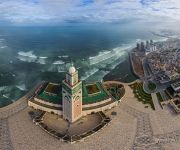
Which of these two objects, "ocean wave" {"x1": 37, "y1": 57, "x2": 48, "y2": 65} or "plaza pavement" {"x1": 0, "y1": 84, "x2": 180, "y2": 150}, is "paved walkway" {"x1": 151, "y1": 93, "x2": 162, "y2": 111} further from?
"ocean wave" {"x1": 37, "y1": 57, "x2": 48, "y2": 65}

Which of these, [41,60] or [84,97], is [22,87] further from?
[84,97]

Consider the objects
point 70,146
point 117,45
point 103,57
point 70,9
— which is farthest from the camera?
point 70,9

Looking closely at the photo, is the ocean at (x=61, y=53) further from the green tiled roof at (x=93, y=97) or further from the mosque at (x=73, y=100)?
the green tiled roof at (x=93, y=97)

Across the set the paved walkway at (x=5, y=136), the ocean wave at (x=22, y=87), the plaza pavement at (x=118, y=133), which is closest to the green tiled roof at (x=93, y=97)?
the plaza pavement at (x=118, y=133)

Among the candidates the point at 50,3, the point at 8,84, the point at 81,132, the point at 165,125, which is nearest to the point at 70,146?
the point at 81,132

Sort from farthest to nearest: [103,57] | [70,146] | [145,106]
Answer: [103,57] → [145,106] → [70,146]

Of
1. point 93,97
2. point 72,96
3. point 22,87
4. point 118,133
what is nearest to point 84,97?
point 93,97

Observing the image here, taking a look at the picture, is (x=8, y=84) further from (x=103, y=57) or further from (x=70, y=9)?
(x=70, y=9)
